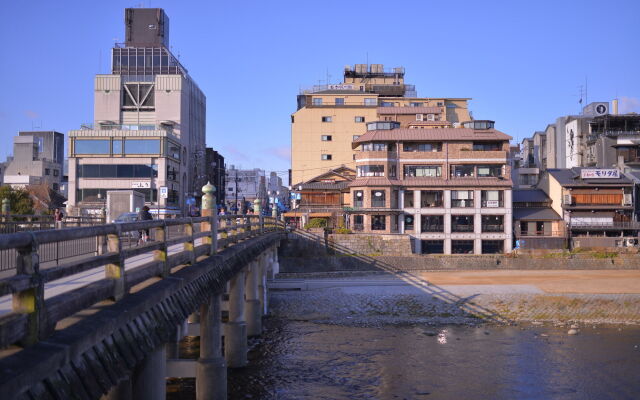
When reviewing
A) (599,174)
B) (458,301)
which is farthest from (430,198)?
(458,301)

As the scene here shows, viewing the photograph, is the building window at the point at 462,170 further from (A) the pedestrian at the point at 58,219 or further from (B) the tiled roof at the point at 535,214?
(A) the pedestrian at the point at 58,219

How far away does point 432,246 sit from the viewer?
63000 millimetres

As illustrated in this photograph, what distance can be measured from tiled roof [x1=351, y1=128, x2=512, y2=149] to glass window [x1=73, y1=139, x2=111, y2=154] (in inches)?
1219

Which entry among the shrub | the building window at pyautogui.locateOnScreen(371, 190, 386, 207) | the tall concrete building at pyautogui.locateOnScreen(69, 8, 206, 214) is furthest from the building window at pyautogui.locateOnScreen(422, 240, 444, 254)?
the tall concrete building at pyautogui.locateOnScreen(69, 8, 206, 214)

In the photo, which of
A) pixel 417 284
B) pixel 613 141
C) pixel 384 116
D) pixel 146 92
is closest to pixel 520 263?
pixel 417 284

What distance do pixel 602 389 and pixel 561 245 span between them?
44108 mm

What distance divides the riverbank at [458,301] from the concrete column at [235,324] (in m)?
13.5

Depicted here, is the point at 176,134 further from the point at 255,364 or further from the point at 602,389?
the point at 602,389

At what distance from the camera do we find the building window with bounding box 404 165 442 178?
6444 cm

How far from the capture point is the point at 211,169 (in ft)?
364

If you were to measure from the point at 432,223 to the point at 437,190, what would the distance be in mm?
3559

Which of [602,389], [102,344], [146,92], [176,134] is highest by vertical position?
[146,92]

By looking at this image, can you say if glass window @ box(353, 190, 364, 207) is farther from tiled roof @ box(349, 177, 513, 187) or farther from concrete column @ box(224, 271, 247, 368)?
concrete column @ box(224, 271, 247, 368)

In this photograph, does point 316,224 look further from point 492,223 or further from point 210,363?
point 210,363
